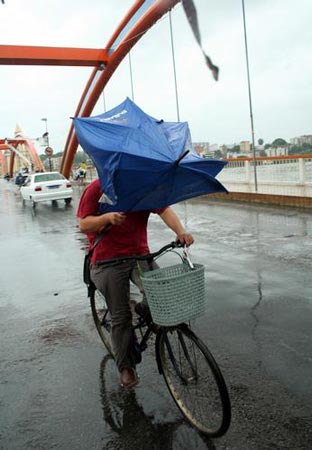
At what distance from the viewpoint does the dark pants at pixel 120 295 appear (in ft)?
11.2

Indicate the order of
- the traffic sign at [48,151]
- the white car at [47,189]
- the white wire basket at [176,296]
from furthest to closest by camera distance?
1. the traffic sign at [48,151]
2. the white car at [47,189]
3. the white wire basket at [176,296]

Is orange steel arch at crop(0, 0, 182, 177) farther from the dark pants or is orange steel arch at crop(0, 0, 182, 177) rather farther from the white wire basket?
the white wire basket

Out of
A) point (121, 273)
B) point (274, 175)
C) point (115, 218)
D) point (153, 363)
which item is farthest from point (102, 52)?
point (115, 218)

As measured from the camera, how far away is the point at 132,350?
138 inches

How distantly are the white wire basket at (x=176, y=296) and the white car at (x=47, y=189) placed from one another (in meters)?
17.9

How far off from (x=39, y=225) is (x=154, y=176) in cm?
1207

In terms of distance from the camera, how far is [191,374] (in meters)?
3.12

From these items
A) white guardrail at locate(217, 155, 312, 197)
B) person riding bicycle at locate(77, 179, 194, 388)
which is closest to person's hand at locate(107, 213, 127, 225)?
person riding bicycle at locate(77, 179, 194, 388)

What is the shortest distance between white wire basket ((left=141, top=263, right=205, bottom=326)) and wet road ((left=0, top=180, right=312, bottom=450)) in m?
0.81

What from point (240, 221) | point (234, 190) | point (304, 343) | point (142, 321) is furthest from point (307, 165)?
point (142, 321)

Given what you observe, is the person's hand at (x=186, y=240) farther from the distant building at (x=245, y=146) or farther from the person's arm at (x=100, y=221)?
the distant building at (x=245, y=146)

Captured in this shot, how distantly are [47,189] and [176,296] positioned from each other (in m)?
18.3

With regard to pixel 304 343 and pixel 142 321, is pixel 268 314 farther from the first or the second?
pixel 142 321

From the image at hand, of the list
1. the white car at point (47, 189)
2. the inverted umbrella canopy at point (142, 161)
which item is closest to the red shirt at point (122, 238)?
the inverted umbrella canopy at point (142, 161)
